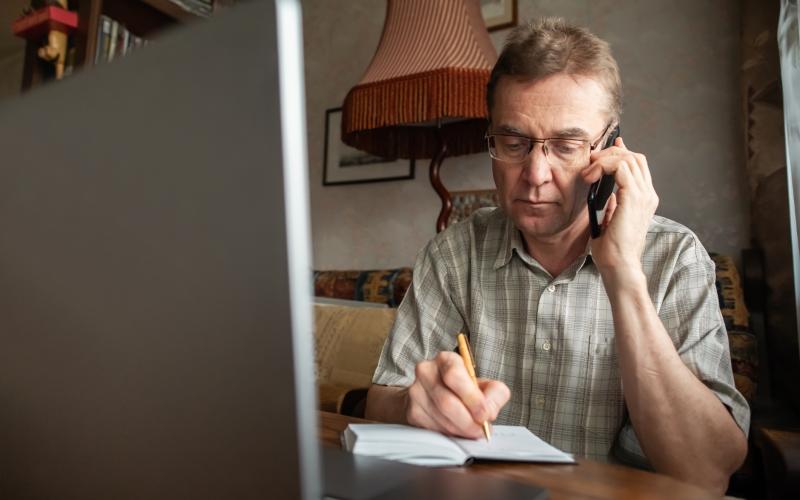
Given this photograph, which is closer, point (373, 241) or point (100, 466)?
point (100, 466)

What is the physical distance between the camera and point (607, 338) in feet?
3.42

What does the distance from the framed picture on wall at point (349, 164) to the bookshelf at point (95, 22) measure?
27.2 inches

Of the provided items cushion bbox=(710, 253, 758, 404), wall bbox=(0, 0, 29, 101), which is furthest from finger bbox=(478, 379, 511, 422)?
wall bbox=(0, 0, 29, 101)

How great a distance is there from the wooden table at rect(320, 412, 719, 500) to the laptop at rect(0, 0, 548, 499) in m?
0.34

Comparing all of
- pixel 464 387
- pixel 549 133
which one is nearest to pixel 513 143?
pixel 549 133

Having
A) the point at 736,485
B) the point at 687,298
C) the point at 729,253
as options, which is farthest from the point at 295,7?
the point at 729,253

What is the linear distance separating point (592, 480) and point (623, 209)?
524mm

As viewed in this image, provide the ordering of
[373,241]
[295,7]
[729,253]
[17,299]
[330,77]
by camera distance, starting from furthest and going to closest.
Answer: [330,77], [373,241], [729,253], [17,299], [295,7]

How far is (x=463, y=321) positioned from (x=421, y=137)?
3.26 ft

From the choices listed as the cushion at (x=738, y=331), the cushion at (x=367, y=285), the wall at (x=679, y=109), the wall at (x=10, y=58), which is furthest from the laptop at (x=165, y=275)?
the wall at (x=10, y=58)

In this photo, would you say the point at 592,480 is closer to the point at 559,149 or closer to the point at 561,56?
the point at 559,149

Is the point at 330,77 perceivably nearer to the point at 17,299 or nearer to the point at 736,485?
the point at 736,485

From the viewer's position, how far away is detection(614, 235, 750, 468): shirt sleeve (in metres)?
0.85

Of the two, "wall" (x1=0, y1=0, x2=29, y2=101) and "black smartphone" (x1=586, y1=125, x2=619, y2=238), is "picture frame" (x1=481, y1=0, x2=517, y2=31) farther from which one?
"wall" (x1=0, y1=0, x2=29, y2=101)
